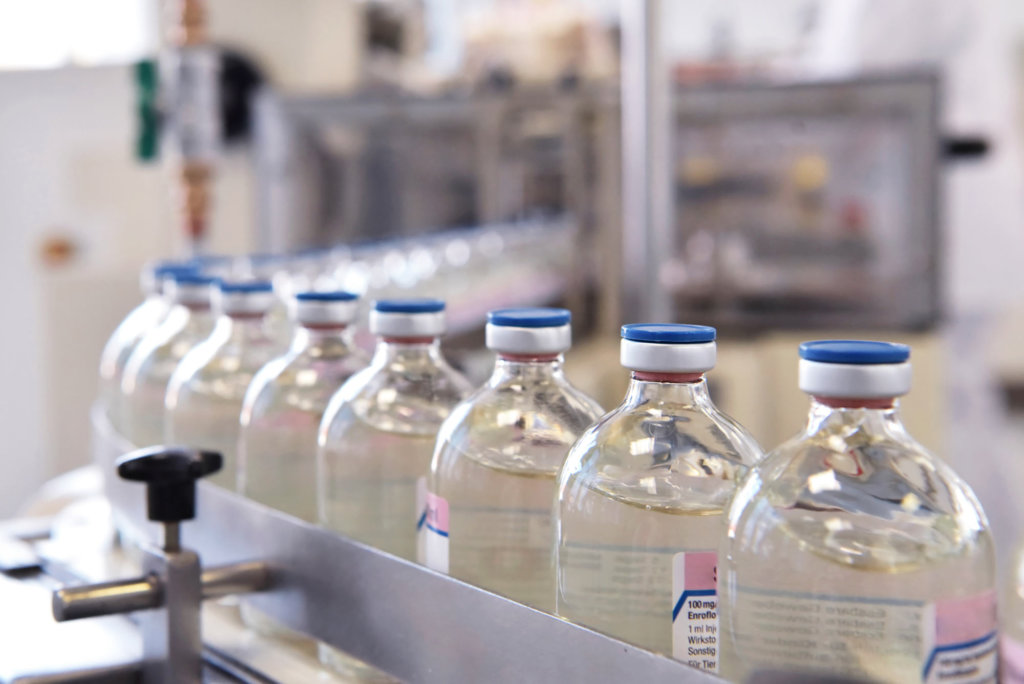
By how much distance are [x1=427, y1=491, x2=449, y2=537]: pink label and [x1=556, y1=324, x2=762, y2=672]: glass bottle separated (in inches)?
3.3

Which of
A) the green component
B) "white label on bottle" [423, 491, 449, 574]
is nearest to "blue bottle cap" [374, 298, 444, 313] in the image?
"white label on bottle" [423, 491, 449, 574]

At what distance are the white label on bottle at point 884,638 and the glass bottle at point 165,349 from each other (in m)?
0.64

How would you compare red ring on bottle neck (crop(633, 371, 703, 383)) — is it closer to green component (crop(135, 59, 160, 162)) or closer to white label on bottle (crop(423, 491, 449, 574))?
white label on bottle (crop(423, 491, 449, 574))

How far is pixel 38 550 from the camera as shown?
1.08m

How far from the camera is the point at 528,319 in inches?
23.4

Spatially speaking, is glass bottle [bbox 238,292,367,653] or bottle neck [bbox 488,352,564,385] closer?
bottle neck [bbox 488,352,564,385]

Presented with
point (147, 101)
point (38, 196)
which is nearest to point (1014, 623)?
point (147, 101)

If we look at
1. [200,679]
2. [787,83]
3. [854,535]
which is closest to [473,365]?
[200,679]

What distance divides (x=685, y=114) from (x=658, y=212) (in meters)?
1.66

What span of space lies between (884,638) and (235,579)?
1.40 ft

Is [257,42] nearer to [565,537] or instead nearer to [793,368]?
[793,368]

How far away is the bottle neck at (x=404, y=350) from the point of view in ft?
2.26

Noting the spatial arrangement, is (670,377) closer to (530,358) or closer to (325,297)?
(530,358)

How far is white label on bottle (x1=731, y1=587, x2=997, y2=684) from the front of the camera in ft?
1.44
